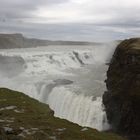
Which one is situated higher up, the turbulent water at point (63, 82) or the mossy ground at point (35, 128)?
the mossy ground at point (35, 128)

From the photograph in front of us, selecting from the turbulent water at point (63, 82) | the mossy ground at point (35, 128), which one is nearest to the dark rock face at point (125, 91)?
the turbulent water at point (63, 82)

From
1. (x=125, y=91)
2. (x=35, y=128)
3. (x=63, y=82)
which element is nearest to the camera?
(x=35, y=128)

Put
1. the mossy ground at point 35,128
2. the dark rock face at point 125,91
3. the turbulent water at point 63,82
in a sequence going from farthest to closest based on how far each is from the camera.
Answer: the turbulent water at point 63,82, the dark rock face at point 125,91, the mossy ground at point 35,128

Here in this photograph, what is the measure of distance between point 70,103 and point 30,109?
68.9ft

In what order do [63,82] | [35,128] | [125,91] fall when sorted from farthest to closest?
[63,82], [125,91], [35,128]

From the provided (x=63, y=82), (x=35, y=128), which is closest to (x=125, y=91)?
(x=63, y=82)

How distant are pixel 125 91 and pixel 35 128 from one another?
1978 cm

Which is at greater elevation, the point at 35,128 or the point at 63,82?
the point at 35,128

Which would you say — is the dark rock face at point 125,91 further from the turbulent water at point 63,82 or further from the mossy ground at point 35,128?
the mossy ground at point 35,128

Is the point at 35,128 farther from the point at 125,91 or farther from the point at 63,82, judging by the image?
the point at 63,82

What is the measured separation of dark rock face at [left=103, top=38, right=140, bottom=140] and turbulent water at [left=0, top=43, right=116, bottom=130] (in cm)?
177

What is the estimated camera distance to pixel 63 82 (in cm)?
5191

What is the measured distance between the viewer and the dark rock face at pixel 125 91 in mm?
33344

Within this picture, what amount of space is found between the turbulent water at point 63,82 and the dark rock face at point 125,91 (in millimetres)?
1771
